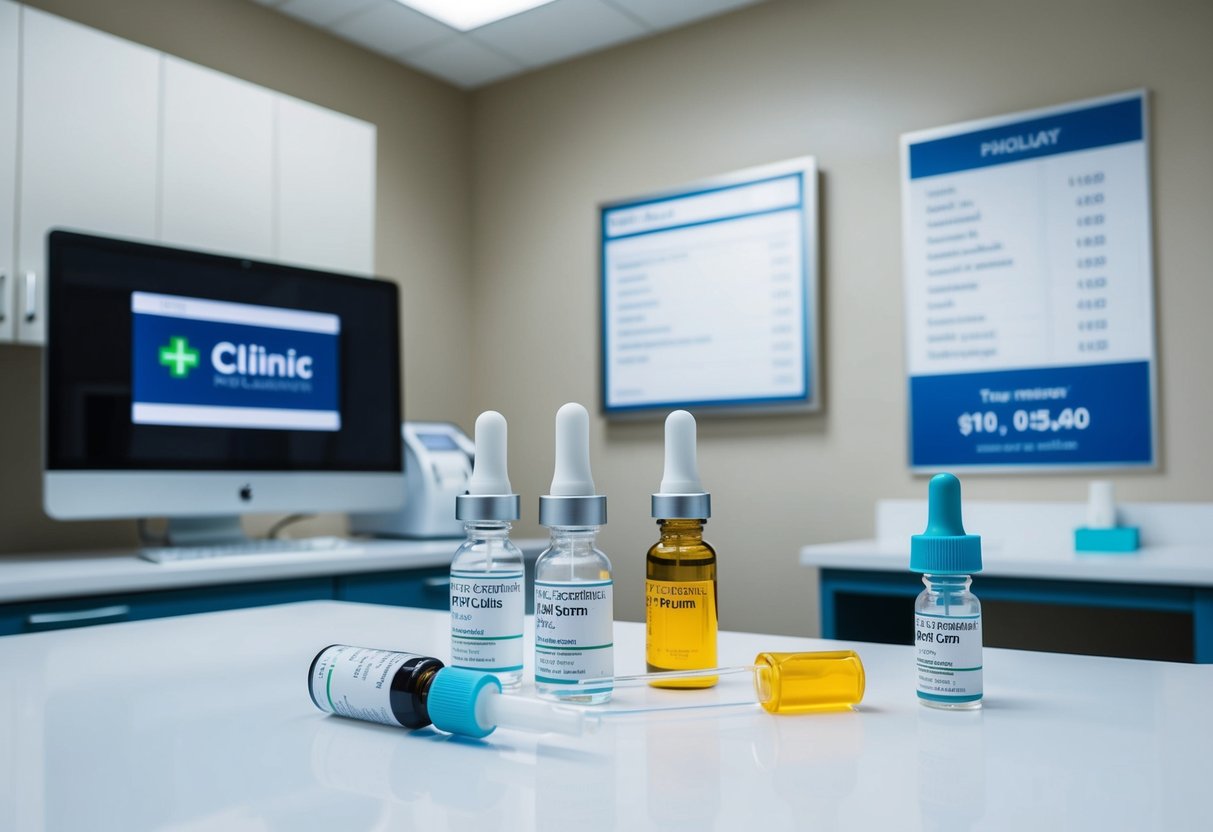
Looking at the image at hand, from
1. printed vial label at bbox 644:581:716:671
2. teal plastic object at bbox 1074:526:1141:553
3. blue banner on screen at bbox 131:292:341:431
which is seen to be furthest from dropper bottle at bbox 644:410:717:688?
blue banner on screen at bbox 131:292:341:431

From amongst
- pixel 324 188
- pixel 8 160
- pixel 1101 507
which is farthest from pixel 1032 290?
pixel 8 160

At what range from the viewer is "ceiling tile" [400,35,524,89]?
329 cm

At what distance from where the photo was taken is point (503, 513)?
762mm

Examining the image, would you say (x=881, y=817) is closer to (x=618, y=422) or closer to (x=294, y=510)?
(x=294, y=510)

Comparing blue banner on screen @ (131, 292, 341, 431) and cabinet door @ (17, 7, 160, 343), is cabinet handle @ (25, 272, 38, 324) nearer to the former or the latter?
cabinet door @ (17, 7, 160, 343)

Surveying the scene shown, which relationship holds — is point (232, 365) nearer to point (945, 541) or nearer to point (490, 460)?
point (490, 460)

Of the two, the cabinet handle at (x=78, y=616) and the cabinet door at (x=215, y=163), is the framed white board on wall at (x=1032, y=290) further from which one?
the cabinet handle at (x=78, y=616)

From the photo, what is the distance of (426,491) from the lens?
2686 millimetres

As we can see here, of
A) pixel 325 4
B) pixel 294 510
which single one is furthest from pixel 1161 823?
pixel 325 4

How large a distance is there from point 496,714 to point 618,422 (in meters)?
2.57

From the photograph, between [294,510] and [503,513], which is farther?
[294,510]

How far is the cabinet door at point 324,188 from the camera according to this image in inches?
105

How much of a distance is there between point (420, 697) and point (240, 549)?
5.61 feet

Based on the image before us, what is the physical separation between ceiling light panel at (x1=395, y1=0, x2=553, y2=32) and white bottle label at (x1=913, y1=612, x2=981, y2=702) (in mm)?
2638
